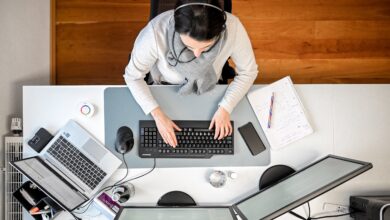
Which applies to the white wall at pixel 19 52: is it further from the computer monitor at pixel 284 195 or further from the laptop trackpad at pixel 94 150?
the computer monitor at pixel 284 195

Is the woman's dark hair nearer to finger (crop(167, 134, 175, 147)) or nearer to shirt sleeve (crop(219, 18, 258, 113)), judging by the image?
shirt sleeve (crop(219, 18, 258, 113))

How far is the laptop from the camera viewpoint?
138cm

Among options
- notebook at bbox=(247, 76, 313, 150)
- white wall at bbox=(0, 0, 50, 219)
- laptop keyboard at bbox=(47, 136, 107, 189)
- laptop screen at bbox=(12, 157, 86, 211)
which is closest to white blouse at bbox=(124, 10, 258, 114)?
notebook at bbox=(247, 76, 313, 150)

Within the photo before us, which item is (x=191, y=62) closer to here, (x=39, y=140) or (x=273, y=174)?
(x=273, y=174)

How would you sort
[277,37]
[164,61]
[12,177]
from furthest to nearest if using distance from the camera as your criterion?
[277,37], [12,177], [164,61]

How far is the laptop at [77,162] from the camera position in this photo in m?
1.38

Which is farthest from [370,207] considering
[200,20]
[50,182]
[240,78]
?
[50,182]

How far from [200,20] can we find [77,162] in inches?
31.1

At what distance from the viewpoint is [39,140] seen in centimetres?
145

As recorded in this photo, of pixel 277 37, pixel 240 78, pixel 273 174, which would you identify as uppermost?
pixel 277 37

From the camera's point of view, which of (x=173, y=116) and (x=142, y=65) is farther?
(x=173, y=116)

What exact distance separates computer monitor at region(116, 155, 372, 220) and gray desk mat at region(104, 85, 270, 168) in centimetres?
18

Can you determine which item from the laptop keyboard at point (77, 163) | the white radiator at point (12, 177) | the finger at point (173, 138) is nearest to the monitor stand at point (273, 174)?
the finger at point (173, 138)

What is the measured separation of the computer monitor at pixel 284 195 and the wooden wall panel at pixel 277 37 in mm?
890
